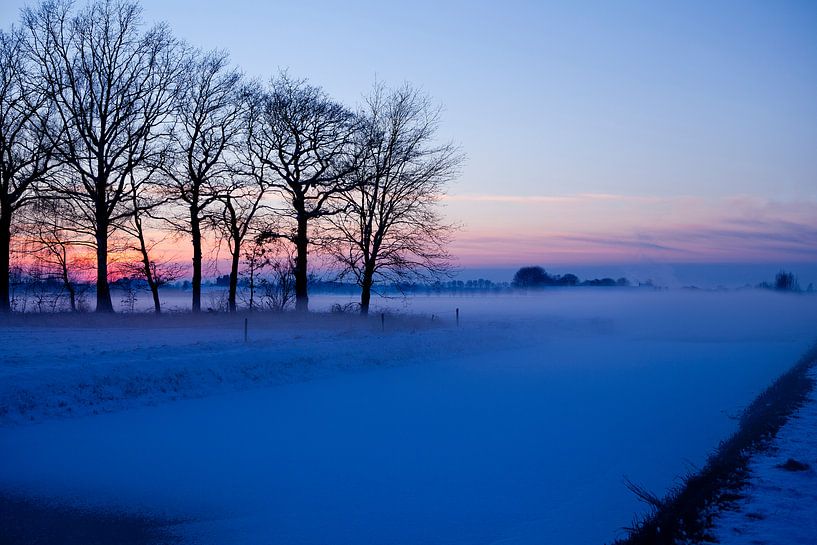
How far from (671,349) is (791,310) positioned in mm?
54093

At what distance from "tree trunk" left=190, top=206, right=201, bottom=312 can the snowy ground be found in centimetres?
3026

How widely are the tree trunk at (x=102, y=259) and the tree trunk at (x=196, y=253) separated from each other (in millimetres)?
4349

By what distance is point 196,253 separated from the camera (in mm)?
35844

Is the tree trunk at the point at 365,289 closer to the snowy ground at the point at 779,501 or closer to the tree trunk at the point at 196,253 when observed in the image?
the tree trunk at the point at 196,253

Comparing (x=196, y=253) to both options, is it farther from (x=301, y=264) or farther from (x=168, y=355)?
(x=168, y=355)

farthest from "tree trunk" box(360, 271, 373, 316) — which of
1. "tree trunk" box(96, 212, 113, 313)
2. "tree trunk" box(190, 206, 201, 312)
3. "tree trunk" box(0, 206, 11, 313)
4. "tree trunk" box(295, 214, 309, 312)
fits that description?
"tree trunk" box(0, 206, 11, 313)

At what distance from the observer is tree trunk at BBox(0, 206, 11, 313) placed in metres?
31.3

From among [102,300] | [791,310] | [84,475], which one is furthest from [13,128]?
[791,310]

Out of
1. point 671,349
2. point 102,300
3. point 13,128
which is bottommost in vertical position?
point 671,349

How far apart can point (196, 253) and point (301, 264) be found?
565 cm

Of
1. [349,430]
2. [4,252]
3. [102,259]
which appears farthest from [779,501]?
[4,252]

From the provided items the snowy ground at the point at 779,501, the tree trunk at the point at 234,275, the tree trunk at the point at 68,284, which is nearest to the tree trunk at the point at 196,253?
the tree trunk at the point at 234,275

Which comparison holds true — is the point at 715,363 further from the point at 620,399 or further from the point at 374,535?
the point at 374,535

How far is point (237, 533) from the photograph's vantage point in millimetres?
7758
